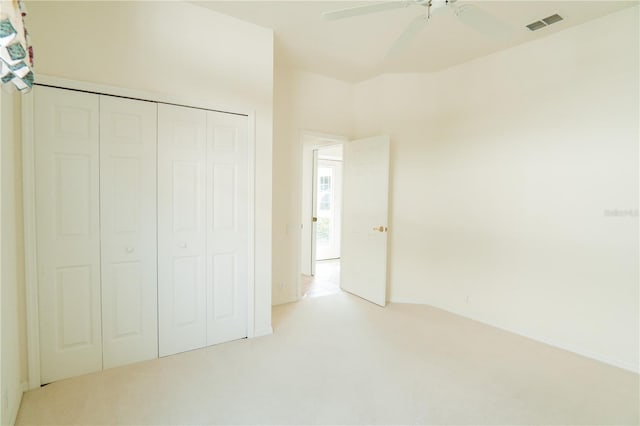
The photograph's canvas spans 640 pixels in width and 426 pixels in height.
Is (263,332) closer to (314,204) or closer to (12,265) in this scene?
(12,265)

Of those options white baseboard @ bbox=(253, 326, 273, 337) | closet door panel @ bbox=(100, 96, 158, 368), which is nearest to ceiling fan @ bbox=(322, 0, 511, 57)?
closet door panel @ bbox=(100, 96, 158, 368)

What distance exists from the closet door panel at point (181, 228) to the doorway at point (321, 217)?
167cm

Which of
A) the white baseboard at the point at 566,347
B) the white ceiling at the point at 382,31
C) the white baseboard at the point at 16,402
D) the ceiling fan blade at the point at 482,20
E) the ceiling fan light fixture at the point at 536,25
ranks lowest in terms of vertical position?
the white baseboard at the point at 566,347

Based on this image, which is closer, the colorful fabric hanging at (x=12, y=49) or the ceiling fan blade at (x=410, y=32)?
the colorful fabric hanging at (x=12, y=49)

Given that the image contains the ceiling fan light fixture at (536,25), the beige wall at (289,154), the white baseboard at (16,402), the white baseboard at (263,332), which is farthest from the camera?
the beige wall at (289,154)

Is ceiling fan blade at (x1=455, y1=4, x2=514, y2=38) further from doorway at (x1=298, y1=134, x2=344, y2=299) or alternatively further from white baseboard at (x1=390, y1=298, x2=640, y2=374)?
white baseboard at (x1=390, y1=298, x2=640, y2=374)

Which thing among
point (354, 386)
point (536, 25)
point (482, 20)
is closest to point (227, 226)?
point (354, 386)

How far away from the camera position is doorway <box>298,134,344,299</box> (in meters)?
4.64

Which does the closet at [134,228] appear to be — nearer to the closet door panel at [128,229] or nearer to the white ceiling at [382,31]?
the closet door panel at [128,229]

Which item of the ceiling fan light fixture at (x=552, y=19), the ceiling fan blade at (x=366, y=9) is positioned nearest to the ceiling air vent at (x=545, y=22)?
the ceiling fan light fixture at (x=552, y=19)

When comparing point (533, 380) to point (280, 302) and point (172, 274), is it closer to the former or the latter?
point (280, 302)

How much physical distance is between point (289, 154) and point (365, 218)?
128cm

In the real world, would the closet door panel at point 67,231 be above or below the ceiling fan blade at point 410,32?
below

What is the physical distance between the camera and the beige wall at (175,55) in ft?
7.10
